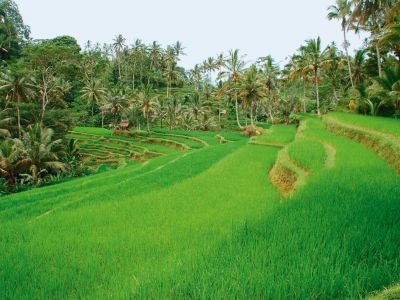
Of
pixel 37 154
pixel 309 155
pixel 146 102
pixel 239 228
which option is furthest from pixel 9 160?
pixel 146 102

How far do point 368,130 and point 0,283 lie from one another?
1100 cm

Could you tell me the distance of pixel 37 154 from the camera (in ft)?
73.0

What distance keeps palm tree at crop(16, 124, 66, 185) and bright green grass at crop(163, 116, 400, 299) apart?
2023 cm

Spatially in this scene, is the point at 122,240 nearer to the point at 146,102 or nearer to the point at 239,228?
the point at 239,228

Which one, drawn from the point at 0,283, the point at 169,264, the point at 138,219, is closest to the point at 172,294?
the point at 169,264

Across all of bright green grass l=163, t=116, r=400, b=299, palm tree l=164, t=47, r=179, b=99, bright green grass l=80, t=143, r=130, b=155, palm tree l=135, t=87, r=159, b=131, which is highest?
palm tree l=164, t=47, r=179, b=99

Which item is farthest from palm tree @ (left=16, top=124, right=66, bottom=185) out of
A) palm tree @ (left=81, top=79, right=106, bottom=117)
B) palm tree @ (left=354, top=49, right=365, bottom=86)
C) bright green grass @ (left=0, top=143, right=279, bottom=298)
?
palm tree @ (left=354, top=49, right=365, bottom=86)

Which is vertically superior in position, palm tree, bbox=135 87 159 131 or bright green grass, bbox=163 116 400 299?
palm tree, bbox=135 87 159 131

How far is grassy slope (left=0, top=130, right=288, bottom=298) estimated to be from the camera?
3.60m

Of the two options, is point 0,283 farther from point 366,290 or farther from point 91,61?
point 91,61

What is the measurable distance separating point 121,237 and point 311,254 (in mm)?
2877

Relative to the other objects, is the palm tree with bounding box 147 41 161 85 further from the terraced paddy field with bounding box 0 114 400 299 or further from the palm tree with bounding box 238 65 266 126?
the terraced paddy field with bounding box 0 114 400 299

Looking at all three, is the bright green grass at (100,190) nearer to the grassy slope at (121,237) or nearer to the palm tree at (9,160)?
the grassy slope at (121,237)

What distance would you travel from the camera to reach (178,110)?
48500 mm
